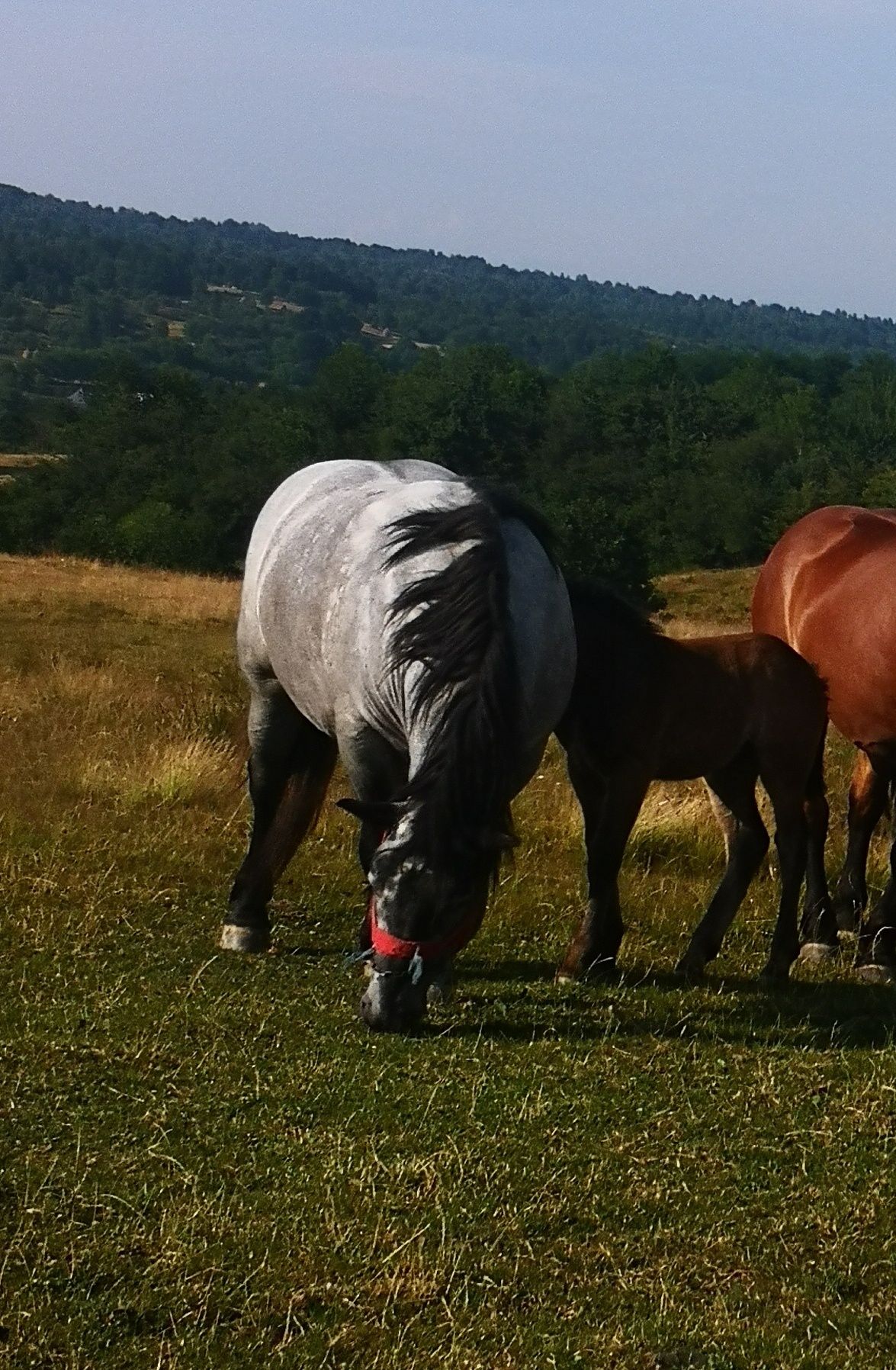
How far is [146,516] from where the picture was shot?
54156mm

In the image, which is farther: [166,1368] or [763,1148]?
[763,1148]

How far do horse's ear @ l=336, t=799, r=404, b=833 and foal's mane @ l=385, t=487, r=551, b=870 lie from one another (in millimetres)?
74

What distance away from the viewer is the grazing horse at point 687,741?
19.6 feet

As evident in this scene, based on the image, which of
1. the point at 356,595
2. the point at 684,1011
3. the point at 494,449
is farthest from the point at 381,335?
the point at 684,1011

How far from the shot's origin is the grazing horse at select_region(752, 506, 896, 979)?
23.0ft

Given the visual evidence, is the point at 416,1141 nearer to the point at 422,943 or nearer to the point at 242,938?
the point at 422,943

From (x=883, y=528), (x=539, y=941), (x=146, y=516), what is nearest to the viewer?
(x=539, y=941)

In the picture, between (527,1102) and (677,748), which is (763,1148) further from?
(677,748)

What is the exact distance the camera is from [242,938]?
20.9 feet

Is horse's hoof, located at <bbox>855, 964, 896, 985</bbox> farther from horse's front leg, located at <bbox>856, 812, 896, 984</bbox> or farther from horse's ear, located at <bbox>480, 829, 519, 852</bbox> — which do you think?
horse's ear, located at <bbox>480, 829, 519, 852</bbox>

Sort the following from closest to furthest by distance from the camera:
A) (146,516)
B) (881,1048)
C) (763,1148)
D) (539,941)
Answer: (763,1148), (881,1048), (539,941), (146,516)

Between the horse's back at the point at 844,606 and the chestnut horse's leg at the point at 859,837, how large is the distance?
330mm

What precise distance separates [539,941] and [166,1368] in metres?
3.80

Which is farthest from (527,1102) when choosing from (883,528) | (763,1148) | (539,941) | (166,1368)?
(883,528)
